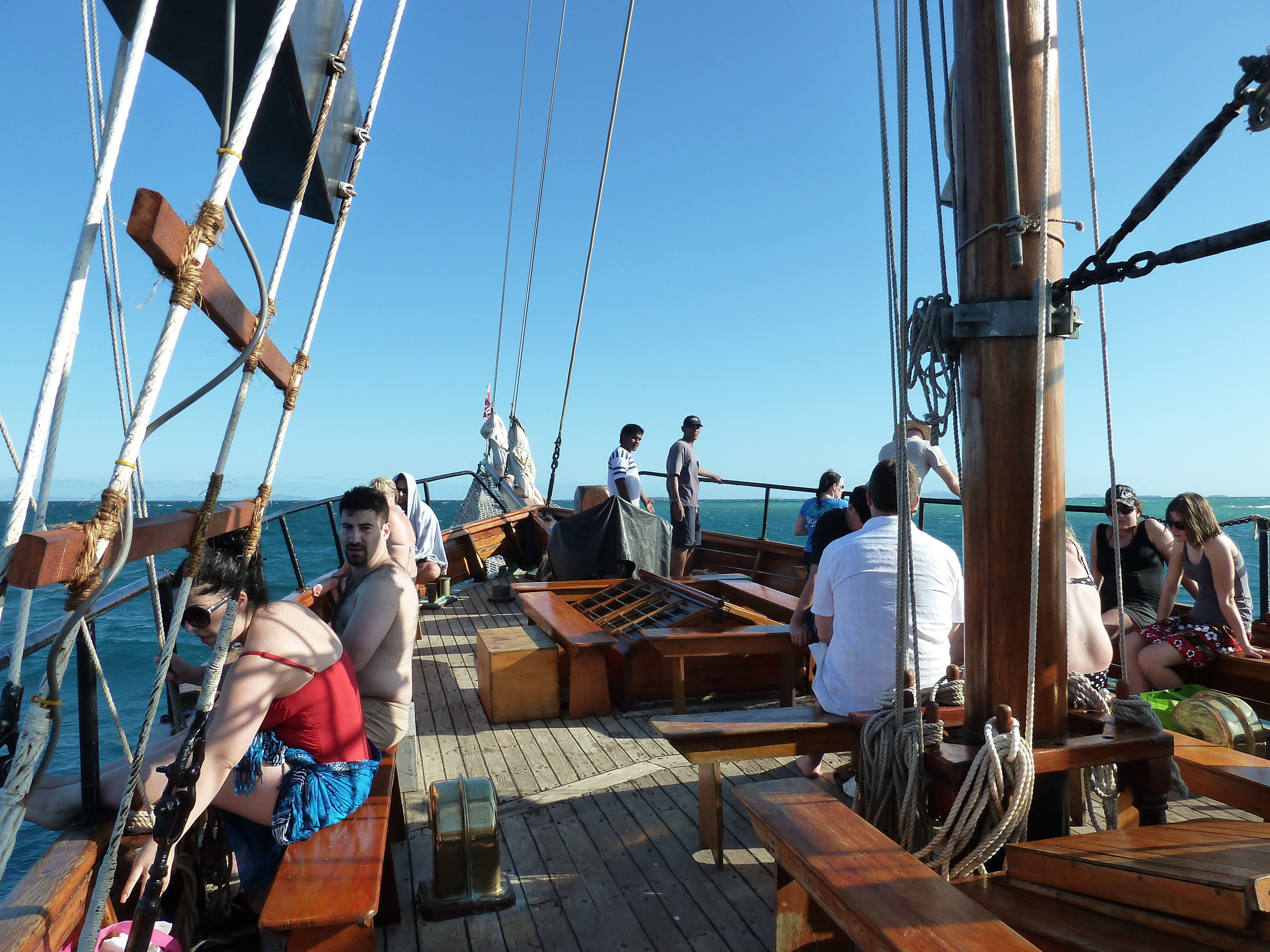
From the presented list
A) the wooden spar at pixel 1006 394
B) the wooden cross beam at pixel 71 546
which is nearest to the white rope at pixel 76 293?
the wooden cross beam at pixel 71 546

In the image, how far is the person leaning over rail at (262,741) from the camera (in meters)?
1.78

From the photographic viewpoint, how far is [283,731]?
2002mm

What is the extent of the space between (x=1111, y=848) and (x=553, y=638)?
9.71ft

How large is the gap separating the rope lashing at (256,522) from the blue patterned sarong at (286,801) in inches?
18.1

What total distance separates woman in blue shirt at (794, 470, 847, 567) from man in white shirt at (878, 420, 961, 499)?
58cm

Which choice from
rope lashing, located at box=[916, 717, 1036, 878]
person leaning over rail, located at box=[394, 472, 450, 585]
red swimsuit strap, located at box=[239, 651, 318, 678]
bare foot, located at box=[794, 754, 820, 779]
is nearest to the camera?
rope lashing, located at box=[916, 717, 1036, 878]

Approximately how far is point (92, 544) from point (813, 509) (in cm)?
485

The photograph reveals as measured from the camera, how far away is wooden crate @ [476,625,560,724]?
3.75 m

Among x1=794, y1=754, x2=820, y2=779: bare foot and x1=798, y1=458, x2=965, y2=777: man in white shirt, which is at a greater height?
x1=798, y1=458, x2=965, y2=777: man in white shirt

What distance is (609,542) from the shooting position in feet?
19.2

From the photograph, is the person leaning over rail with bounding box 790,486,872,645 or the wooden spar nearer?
the wooden spar

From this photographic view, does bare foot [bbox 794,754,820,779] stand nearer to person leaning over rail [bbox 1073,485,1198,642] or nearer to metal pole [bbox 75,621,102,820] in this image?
person leaning over rail [bbox 1073,485,1198,642]

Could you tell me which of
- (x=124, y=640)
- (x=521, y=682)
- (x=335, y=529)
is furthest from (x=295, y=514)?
(x=124, y=640)

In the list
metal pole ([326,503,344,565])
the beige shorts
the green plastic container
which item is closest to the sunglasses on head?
the beige shorts
